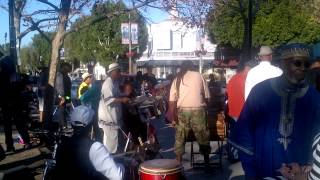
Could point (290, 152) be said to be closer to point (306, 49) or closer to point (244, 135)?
point (244, 135)

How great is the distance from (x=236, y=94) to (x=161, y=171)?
3.86 m

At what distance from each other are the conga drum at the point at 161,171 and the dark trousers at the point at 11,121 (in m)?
5.29

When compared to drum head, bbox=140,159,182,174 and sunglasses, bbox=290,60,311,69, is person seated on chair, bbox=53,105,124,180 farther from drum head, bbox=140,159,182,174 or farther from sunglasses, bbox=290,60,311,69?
sunglasses, bbox=290,60,311,69

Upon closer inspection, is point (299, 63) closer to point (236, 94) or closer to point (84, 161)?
point (84, 161)

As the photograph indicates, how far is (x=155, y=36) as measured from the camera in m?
83.0

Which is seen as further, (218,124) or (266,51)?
(218,124)

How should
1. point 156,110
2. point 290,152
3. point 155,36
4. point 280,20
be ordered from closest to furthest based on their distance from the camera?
point 290,152 < point 156,110 < point 280,20 < point 155,36

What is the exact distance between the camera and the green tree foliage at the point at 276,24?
4000cm

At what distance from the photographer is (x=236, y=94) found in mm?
9086

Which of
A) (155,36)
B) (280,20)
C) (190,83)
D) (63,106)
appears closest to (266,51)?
(190,83)

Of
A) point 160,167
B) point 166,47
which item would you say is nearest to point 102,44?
point 166,47

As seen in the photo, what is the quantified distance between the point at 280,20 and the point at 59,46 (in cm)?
3393

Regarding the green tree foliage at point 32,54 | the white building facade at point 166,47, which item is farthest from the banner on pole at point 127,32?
the green tree foliage at point 32,54

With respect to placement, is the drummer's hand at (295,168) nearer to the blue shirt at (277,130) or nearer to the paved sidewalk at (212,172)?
the blue shirt at (277,130)
